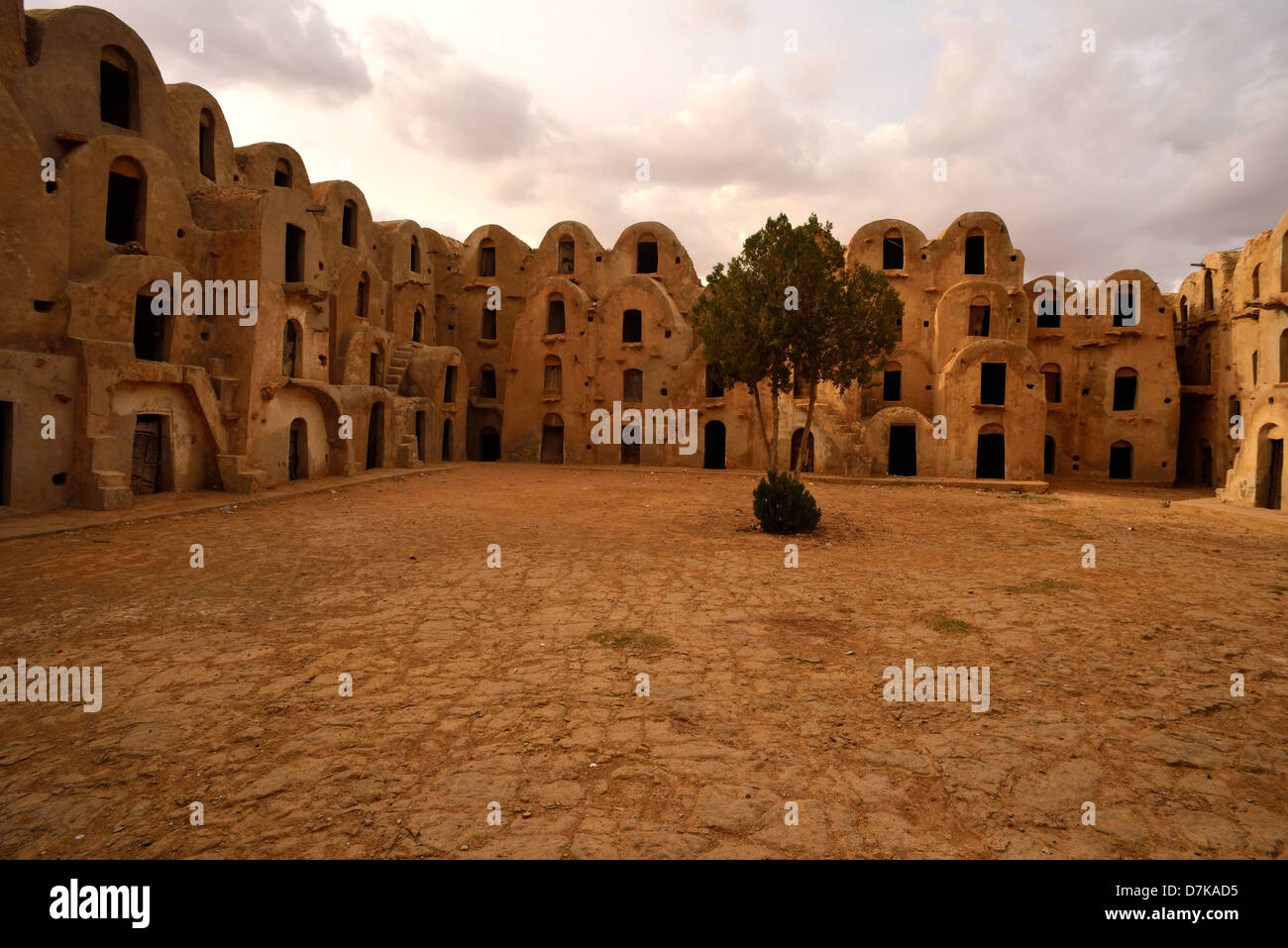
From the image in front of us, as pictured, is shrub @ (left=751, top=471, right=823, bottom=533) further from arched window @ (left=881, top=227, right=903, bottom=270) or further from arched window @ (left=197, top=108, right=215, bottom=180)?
arched window @ (left=881, top=227, right=903, bottom=270)

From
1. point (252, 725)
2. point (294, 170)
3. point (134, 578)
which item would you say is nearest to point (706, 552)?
point (252, 725)

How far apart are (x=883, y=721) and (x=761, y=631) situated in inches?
82.4

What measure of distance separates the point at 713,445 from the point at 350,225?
20.6 metres

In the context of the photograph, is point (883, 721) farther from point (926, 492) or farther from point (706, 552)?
point (926, 492)

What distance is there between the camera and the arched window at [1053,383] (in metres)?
32.7

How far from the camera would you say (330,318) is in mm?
27625

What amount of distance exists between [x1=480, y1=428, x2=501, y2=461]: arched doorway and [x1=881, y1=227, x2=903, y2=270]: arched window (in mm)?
23218

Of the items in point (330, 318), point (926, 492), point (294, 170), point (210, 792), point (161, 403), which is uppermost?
point (294, 170)

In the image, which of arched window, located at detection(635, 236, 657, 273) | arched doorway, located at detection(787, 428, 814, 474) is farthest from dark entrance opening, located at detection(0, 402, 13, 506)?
arched window, located at detection(635, 236, 657, 273)

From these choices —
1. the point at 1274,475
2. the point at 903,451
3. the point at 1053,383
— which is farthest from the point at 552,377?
the point at 1274,475

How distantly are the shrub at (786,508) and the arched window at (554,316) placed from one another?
23.0m

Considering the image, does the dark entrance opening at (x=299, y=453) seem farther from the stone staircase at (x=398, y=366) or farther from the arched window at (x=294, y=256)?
the stone staircase at (x=398, y=366)

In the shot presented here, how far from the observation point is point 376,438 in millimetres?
26125

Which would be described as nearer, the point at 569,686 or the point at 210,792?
the point at 210,792
